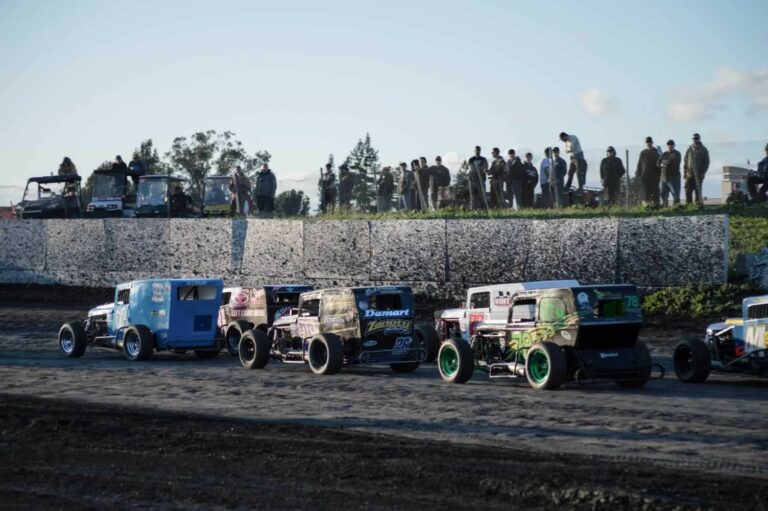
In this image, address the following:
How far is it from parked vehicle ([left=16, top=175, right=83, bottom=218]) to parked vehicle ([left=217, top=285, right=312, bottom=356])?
55.2 feet

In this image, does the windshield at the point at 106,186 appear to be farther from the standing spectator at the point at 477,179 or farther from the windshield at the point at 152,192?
the standing spectator at the point at 477,179

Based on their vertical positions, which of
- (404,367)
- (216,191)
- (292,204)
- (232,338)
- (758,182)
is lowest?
(404,367)

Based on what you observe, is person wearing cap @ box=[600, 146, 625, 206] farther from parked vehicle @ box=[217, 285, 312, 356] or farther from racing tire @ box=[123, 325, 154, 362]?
racing tire @ box=[123, 325, 154, 362]

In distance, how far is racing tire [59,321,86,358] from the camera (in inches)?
854

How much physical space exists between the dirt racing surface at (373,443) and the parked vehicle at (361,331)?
0.47m

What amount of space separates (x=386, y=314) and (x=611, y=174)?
11181 mm

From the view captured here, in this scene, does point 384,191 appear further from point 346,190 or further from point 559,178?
point 559,178

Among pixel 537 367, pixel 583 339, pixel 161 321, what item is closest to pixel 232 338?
pixel 161 321

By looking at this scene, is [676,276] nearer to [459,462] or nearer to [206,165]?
[459,462]

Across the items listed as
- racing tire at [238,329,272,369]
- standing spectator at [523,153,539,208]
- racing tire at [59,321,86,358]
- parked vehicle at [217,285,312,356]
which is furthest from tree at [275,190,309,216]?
racing tire at [238,329,272,369]

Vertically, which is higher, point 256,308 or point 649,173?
point 649,173

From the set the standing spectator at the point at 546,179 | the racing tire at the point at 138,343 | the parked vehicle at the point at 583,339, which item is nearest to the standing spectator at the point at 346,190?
the standing spectator at the point at 546,179

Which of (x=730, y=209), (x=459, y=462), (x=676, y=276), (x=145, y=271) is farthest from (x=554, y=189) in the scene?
(x=459, y=462)

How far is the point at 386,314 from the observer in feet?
58.7
